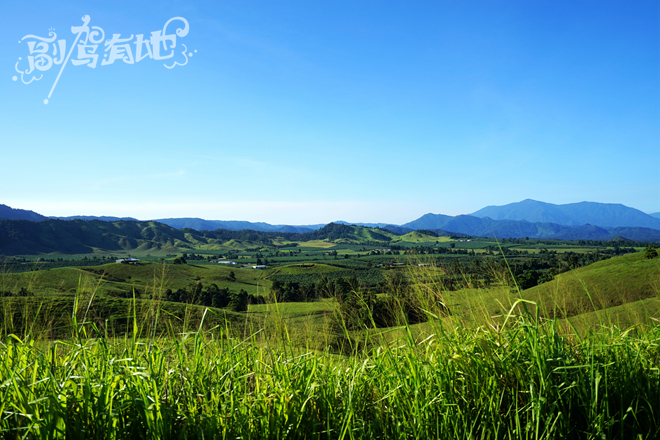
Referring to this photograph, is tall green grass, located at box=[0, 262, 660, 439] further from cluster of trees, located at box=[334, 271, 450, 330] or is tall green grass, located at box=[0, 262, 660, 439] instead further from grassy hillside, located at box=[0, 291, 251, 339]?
cluster of trees, located at box=[334, 271, 450, 330]

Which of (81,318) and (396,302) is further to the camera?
(81,318)

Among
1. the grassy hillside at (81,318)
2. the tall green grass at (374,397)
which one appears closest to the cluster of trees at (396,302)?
the tall green grass at (374,397)

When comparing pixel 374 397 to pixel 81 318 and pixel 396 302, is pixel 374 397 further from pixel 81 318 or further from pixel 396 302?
pixel 81 318

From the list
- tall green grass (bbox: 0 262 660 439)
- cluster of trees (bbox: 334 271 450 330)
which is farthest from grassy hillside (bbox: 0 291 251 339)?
cluster of trees (bbox: 334 271 450 330)

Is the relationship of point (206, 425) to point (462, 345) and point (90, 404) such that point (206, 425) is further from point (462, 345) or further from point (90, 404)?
point (462, 345)

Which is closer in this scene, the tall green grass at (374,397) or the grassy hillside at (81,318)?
the tall green grass at (374,397)

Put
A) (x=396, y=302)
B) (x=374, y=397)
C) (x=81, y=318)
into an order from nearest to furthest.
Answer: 1. (x=374, y=397)
2. (x=396, y=302)
3. (x=81, y=318)

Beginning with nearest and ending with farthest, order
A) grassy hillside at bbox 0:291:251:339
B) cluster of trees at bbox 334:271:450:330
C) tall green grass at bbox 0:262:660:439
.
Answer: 1. tall green grass at bbox 0:262:660:439
2. grassy hillside at bbox 0:291:251:339
3. cluster of trees at bbox 334:271:450:330

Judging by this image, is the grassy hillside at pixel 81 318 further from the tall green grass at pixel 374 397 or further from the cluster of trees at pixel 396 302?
the cluster of trees at pixel 396 302

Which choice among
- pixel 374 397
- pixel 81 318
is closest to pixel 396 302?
pixel 374 397

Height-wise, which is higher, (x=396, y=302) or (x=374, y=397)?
(x=396, y=302)

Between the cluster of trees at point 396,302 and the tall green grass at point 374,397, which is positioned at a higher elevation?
the cluster of trees at point 396,302

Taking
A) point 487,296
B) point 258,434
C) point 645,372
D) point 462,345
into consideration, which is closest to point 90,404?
point 258,434

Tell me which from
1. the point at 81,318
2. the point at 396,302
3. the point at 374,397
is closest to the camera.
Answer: the point at 374,397
